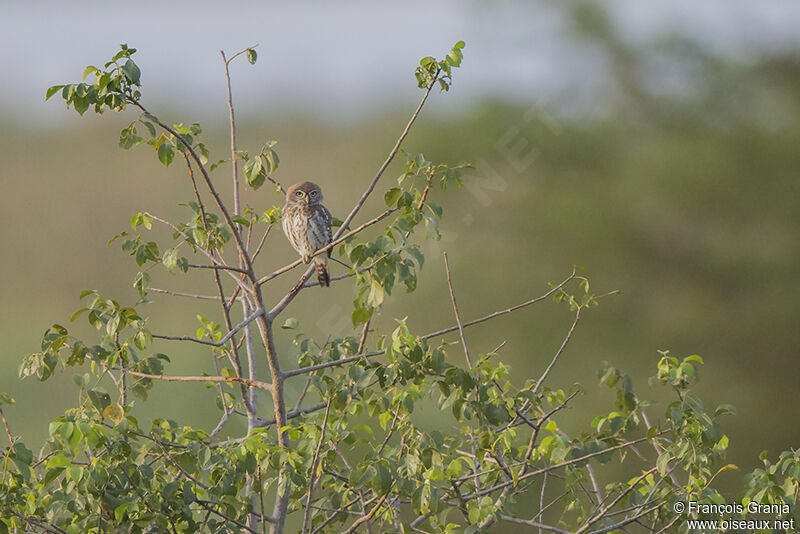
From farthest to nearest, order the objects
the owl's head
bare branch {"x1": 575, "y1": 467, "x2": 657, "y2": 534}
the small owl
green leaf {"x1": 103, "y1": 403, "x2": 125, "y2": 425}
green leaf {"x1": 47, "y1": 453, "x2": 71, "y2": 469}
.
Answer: the owl's head → the small owl → bare branch {"x1": 575, "y1": 467, "x2": 657, "y2": 534} → green leaf {"x1": 103, "y1": 403, "x2": 125, "y2": 425} → green leaf {"x1": 47, "y1": 453, "x2": 71, "y2": 469}

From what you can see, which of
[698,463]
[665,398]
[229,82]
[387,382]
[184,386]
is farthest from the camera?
[665,398]

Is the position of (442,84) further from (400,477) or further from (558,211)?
(558,211)

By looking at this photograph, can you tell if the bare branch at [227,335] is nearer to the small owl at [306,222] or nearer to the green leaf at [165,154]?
the green leaf at [165,154]

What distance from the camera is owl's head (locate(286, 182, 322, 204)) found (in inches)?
106

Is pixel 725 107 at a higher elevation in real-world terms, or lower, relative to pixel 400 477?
higher

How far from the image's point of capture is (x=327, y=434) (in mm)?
1605

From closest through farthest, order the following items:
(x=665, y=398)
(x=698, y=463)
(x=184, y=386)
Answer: (x=698, y=463) < (x=184, y=386) < (x=665, y=398)

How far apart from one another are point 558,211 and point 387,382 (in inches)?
152

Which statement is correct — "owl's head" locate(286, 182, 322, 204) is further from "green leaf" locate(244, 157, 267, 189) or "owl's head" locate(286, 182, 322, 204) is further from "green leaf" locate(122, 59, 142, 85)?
"green leaf" locate(122, 59, 142, 85)

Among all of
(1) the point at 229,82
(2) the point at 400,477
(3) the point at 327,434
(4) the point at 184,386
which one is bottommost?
(2) the point at 400,477

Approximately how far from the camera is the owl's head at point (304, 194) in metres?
2.70

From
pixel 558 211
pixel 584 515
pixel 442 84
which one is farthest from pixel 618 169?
pixel 442 84

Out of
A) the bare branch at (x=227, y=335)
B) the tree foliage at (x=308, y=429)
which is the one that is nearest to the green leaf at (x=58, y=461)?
the tree foliage at (x=308, y=429)

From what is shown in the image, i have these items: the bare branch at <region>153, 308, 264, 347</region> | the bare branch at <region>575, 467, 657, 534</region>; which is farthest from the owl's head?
the bare branch at <region>575, 467, 657, 534</region>
